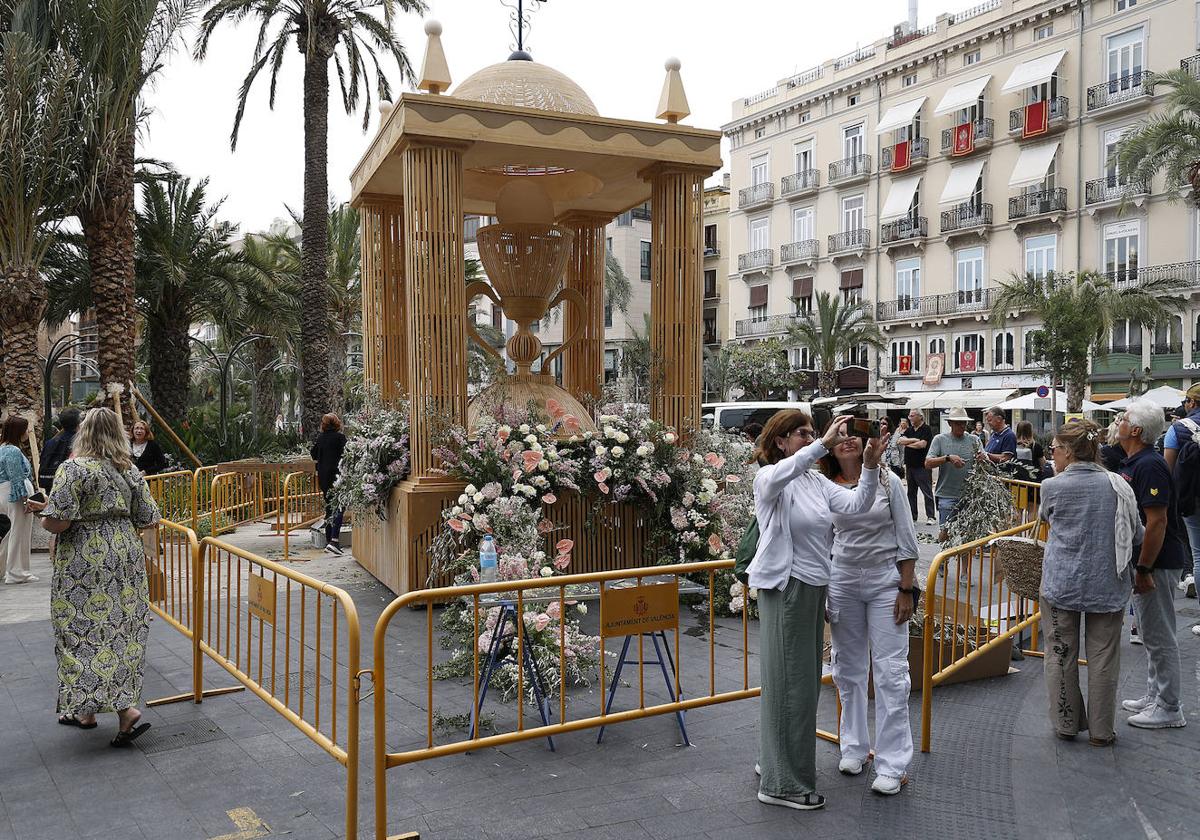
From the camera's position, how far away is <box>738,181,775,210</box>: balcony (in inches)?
1994

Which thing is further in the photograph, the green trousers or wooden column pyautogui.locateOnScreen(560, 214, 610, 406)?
wooden column pyautogui.locateOnScreen(560, 214, 610, 406)

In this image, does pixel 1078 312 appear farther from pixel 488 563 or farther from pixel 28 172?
pixel 488 563

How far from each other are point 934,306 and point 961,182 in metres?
5.41

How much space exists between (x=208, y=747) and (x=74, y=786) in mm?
669

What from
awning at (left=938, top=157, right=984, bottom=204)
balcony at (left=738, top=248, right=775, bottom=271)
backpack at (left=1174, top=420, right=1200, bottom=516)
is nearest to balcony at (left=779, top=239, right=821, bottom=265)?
balcony at (left=738, top=248, right=775, bottom=271)

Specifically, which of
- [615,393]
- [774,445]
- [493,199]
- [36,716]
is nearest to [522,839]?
[774,445]

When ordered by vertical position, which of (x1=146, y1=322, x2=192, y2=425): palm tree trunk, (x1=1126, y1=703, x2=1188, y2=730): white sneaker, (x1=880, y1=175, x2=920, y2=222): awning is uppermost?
(x1=880, y1=175, x2=920, y2=222): awning

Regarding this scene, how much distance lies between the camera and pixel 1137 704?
18.7ft

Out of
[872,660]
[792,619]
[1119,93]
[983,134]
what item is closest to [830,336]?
[983,134]

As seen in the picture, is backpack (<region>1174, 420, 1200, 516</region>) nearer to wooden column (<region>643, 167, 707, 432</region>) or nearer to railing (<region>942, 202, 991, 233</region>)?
wooden column (<region>643, 167, 707, 432</region>)

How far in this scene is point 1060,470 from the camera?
5.43 metres

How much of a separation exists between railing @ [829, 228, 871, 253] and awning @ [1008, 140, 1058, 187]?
735cm

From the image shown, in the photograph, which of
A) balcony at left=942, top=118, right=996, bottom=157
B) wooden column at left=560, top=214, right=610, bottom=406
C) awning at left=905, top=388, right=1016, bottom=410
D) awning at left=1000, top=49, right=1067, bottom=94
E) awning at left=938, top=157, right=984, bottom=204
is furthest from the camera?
awning at left=938, top=157, right=984, bottom=204

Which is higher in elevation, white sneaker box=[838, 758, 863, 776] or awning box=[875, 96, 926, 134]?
awning box=[875, 96, 926, 134]
